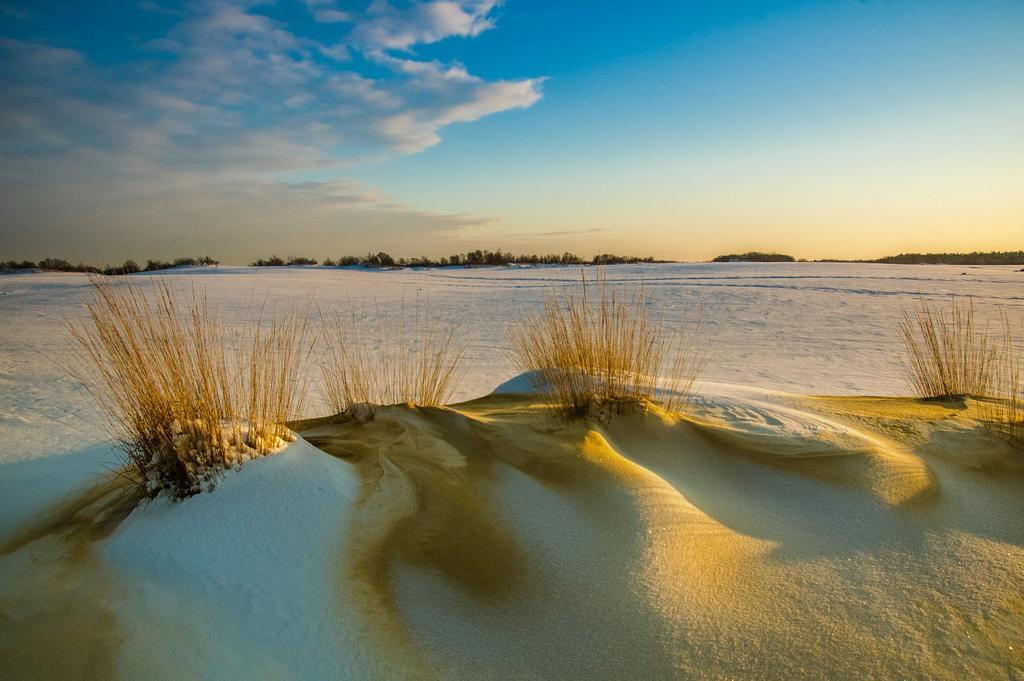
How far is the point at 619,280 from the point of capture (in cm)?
1482

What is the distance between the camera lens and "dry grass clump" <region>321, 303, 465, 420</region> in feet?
13.2

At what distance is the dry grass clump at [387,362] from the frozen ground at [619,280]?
0.33m

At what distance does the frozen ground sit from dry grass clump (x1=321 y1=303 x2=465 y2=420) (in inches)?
12.9

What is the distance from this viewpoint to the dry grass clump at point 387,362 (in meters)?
→ 4.03

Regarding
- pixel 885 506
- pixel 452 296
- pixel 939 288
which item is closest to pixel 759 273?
pixel 939 288

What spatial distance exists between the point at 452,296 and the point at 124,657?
34.3ft

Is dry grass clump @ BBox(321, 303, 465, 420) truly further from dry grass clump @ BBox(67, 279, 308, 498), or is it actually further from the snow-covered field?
dry grass clump @ BBox(67, 279, 308, 498)

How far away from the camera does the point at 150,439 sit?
2.54 m

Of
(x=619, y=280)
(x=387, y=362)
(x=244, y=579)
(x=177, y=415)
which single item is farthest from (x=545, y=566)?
(x=619, y=280)

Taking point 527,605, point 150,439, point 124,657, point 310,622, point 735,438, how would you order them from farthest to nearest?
point 735,438 < point 150,439 < point 527,605 < point 310,622 < point 124,657

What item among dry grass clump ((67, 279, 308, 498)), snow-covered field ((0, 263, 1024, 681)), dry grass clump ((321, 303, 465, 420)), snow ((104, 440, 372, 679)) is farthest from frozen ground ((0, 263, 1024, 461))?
snow ((104, 440, 372, 679))

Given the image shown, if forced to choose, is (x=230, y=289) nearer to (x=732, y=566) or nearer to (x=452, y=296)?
(x=452, y=296)

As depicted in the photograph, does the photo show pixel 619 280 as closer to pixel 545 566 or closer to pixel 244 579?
pixel 545 566

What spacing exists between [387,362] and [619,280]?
10.8m
